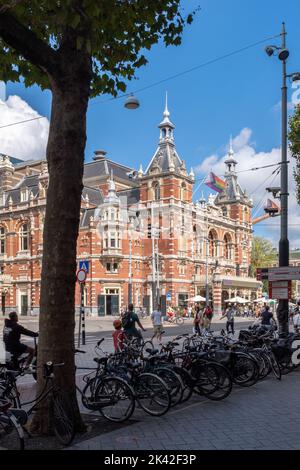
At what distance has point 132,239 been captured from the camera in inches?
2074

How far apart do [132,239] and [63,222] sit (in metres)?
46.2

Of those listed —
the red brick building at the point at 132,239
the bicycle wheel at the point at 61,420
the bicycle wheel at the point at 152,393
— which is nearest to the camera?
the bicycle wheel at the point at 61,420

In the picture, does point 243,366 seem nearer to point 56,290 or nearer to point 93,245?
point 56,290

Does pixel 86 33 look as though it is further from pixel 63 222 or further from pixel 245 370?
pixel 245 370

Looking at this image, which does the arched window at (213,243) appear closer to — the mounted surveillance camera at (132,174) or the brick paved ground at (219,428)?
the mounted surveillance camera at (132,174)

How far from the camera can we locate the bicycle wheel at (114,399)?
705 centimetres

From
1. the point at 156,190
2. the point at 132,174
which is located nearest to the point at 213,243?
the point at 156,190

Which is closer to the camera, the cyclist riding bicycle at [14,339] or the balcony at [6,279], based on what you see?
the cyclist riding bicycle at [14,339]

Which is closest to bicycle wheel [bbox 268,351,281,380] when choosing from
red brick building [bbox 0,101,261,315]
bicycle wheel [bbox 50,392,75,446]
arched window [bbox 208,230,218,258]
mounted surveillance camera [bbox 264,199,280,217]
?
bicycle wheel [bbox 50,392,75,446]

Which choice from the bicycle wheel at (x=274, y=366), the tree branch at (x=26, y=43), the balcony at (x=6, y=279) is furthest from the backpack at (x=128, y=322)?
the balcony at (x=6, y=279)

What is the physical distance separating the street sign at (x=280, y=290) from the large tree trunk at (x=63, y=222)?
7.80 m

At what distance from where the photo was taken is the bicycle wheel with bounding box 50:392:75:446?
19.2 ft

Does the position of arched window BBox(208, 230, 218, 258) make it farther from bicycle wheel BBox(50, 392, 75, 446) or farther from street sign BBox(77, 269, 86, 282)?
bicycle wheel BBox(50, 392, 75, 446)

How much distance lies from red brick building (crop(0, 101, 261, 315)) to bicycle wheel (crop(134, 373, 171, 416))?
39.6 meters
